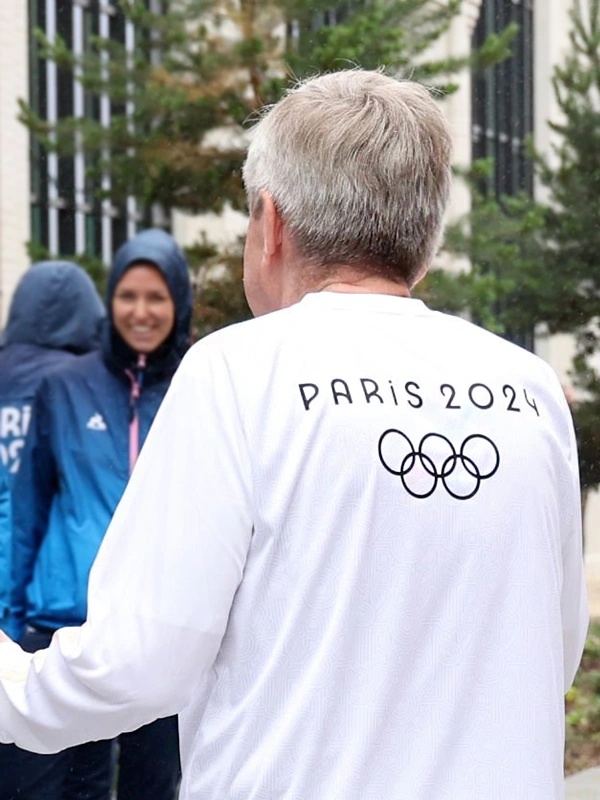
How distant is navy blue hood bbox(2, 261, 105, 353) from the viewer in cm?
425

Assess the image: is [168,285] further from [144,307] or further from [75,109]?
[75,109]

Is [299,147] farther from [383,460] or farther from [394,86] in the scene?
[383,460]

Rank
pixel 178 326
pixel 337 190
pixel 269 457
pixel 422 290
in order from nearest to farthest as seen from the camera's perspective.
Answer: pixel 269 457 → pixel 337 190 → pixel 178 326 → pixel 422 290

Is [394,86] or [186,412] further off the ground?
[394,86]

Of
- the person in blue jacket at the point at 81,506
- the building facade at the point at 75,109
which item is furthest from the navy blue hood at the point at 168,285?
the building facade at the point at 75,109

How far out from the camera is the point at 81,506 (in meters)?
3.66

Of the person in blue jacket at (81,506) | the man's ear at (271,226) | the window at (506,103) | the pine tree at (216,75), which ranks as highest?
the window at (506,103)

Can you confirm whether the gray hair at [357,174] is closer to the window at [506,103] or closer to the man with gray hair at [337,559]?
the man with gray hair at [337,559]

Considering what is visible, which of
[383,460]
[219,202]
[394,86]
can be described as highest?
[219,202]

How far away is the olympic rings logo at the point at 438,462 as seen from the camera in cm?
159

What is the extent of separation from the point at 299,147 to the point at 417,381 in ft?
1.04

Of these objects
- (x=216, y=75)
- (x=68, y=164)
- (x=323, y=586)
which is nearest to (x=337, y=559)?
(x=323, y=586)

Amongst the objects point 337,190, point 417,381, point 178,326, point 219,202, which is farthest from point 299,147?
point 219,202

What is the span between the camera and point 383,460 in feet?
5.20
